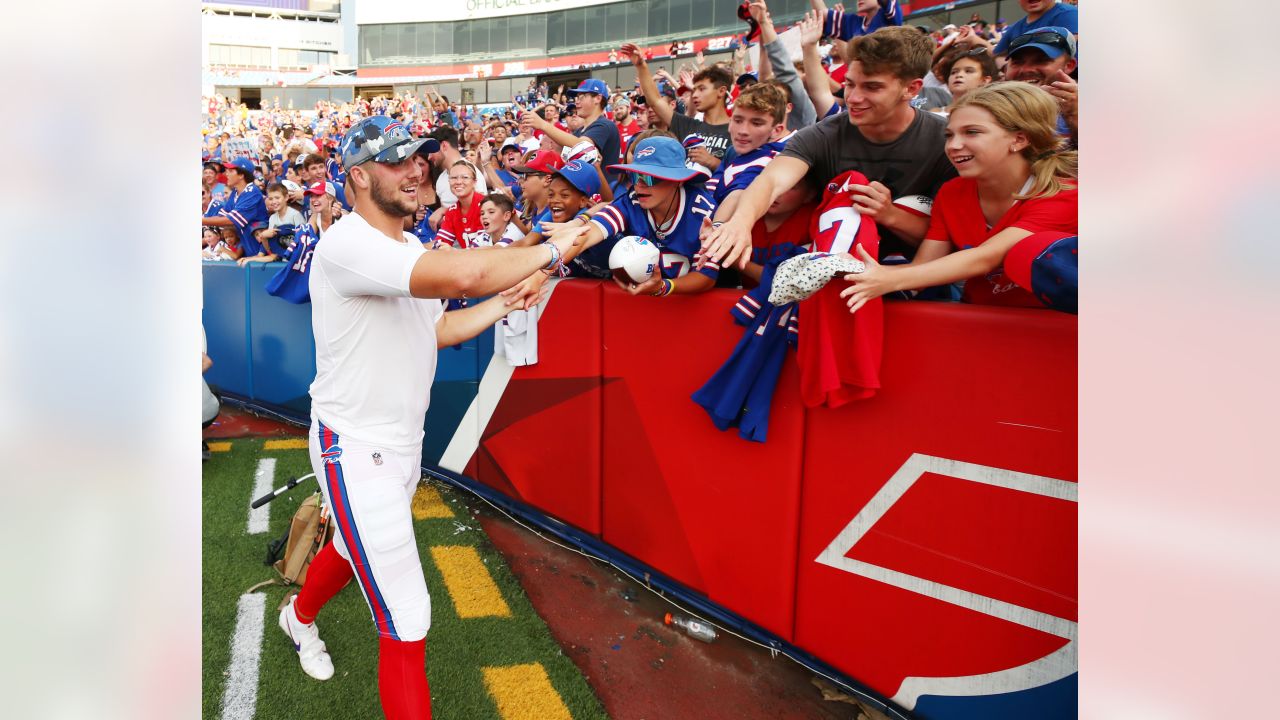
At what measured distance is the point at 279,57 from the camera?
65.9 m

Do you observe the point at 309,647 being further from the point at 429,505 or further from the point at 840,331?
the point at 840,331

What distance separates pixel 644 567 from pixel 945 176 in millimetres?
2367

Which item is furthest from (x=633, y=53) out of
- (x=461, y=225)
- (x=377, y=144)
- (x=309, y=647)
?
(x=309, y=647)

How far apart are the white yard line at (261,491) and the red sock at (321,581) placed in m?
1.62

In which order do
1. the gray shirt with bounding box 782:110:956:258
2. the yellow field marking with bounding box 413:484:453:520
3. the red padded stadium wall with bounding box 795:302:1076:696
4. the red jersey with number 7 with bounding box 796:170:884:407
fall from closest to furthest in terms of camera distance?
the red padded stadium wall with bounding box 795:302:1076:696, the red jersey with number 7 with bounding box 796:170:884:407, the gray shirt with bounding box 782:110:956:258, the yellow field marking with bounding box 413:484:453:520

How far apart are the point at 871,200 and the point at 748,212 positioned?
0.45 m

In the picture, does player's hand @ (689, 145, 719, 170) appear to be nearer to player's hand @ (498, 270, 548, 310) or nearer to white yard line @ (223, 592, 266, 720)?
player's hand @ (498, 270, 548, 310)

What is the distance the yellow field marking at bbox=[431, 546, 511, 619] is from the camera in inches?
143

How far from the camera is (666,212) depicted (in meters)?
3.64

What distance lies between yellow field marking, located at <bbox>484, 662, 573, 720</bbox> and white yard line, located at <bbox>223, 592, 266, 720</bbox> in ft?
3.00

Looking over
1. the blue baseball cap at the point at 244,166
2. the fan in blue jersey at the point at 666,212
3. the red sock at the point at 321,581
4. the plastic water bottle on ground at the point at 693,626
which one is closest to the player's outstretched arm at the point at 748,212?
the fan in blue jersey at the point at 666,212

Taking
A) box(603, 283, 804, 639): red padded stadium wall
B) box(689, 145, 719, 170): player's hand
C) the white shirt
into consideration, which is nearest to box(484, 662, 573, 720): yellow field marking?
box(603, 283, 804, 639): red padded stadium wall
